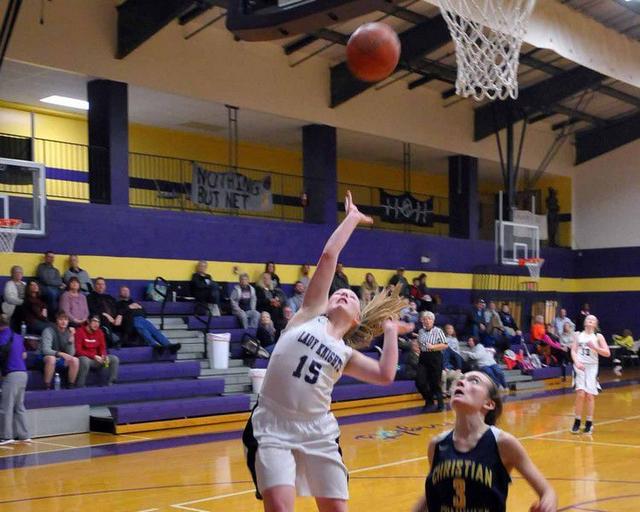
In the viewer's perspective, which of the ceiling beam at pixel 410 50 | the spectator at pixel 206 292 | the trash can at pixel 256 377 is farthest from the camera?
the ceiling beam at pixel 410 50

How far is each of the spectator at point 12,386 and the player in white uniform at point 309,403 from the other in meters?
8.52

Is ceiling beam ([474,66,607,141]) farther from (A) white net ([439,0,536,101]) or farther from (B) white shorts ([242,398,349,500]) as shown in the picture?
(B) white shorts ([242,398,349,500])

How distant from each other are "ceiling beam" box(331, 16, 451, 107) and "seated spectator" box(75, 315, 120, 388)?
946 centimetres

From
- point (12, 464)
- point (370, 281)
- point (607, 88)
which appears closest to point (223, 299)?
point (370, 281)

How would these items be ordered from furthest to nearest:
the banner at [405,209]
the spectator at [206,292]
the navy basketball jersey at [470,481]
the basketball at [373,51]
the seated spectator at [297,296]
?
1. the banner at [405,209]
2. the seated spectator at [297,296]
3. the spectator at [206,292]
4. the basketball at [373,51]
5. the navy basketball jersey at [470,481]

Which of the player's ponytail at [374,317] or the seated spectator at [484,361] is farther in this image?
the seated spectator at [484,361]

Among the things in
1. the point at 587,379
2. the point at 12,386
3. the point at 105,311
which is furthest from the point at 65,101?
the point at 587,379

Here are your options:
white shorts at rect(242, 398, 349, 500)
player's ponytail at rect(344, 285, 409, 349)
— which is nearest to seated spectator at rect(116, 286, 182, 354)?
player's ponytail at rect(344, 285, 409, 349)

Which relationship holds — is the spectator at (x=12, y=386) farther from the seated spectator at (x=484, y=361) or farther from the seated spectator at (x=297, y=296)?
the seated spectator at (x=484, y=361)

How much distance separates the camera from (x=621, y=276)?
95.9 feet

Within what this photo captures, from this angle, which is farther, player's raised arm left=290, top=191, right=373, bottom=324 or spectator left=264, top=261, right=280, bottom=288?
spectator left=264, top=261, right=280, bottom=288

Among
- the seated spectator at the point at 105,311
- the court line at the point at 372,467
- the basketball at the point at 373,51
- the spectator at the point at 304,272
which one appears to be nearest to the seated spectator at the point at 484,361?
the court line at the point at 372,467

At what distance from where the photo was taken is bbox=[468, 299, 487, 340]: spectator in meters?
22.0

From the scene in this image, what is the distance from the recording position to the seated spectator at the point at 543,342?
23.9m
